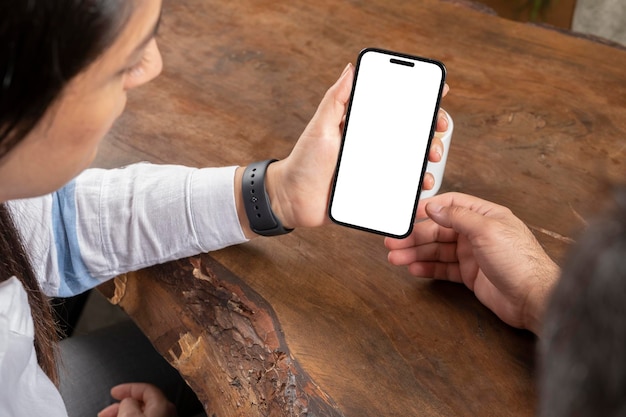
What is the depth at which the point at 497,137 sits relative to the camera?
3.27 ft

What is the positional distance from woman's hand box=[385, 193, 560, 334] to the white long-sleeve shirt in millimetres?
213

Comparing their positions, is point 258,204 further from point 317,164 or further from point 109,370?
point 109,370

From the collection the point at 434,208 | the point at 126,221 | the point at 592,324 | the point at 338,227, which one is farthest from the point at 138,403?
the point at 592,324

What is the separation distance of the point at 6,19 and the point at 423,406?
0.51 metres

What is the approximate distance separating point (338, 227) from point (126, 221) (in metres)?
0.26

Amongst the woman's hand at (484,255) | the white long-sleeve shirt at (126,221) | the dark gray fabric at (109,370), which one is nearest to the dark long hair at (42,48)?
the white long-sleeve shirt at (126,221)

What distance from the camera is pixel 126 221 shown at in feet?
3.07

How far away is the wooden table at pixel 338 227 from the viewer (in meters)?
0.79

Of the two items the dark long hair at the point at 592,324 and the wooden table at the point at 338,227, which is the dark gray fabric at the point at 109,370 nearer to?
the wooden table at the point at 338,227

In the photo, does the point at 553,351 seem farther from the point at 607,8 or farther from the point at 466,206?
the point at 607,8

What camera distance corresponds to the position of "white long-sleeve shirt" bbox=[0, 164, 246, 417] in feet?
3.00

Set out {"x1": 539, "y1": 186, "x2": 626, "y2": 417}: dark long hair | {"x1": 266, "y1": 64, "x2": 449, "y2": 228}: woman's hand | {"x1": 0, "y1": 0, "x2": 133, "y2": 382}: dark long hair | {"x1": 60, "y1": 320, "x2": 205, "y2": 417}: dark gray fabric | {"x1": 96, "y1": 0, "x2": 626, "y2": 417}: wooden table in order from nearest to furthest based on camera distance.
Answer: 1. {"x1": 539, "y1": 186, "x2": 626, "y2": 417}: dark long hair
2. {"x1": 0, "y1": 0, "x2": 133, "y2": 382}: dark long hair
3. {"x1": 96, "y1": 0, "x2": 626, "y2": 417}: wooden table
4. {"x1": 266, "y1": 64, "x2": 449, "y2": 228}: woman's hand
5. {"x1": 60, "y1": 320, "x2": 205, "y2": 417}: dark gray fabric

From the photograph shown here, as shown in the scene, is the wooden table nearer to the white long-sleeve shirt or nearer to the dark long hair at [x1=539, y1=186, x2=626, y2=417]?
the white long-sleeve shirt

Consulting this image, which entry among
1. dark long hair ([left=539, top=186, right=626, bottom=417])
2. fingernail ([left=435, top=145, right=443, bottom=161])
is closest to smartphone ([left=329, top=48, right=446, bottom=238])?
fingernail ([left=435, top=145, right=443, bottom=161])
